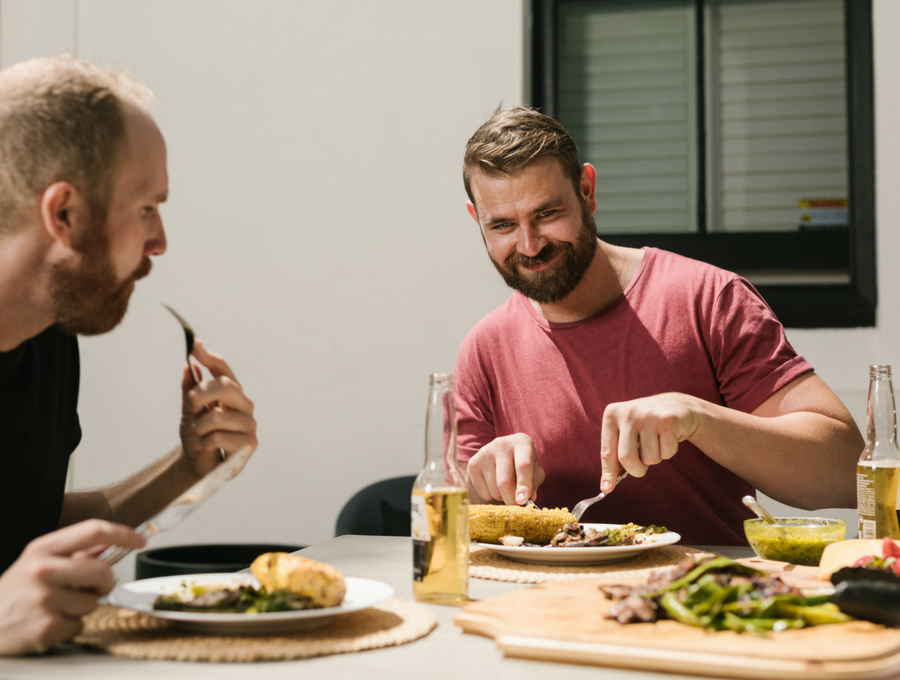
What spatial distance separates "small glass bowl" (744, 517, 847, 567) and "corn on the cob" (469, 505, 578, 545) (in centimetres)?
30

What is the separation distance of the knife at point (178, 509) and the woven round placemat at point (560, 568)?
398 mm

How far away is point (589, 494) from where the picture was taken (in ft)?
6.03

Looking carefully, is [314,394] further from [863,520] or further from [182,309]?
[863,520]

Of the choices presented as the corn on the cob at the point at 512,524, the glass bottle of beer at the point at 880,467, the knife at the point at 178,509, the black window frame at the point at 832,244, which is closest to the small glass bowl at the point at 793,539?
the glass bottle of beer at the point at 880,467

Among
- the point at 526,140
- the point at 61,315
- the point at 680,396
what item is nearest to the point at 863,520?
the point at 680,396

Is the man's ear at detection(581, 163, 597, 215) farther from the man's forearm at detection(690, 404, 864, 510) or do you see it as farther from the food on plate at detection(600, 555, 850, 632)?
the food on plate at detection(600, 555, 850, 632)

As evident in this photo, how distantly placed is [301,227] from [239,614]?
8.18 feet

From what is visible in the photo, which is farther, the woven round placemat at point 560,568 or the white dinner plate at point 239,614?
the woven round placemat at point 560,568

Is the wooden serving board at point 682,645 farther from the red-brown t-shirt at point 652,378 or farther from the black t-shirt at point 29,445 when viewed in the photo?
the red-brown t-shirt at point 652,378

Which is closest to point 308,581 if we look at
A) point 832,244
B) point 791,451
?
point 791,451

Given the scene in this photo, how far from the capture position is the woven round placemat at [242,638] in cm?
80

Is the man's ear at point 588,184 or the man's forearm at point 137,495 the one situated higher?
the man's ear at point 588,184

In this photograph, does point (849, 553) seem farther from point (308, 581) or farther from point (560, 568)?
point (308, 581)

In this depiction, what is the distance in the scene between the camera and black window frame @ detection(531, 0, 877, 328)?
2803mm
